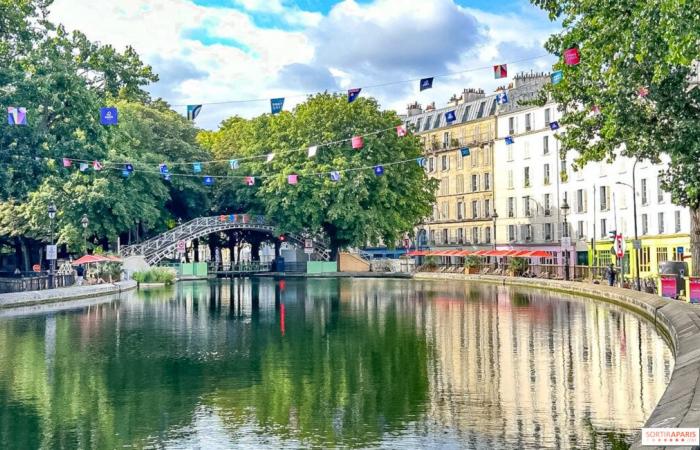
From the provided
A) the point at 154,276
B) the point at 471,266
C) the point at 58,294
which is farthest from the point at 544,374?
the point at 471,266

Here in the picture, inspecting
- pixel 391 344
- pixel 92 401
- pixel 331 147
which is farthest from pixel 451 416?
pixel 331 147

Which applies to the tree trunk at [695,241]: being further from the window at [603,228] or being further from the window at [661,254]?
the window at [603,228]

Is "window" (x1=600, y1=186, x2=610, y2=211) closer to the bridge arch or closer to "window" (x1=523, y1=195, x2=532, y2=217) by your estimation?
"window" (x1=523, y1=195, x2=532, y2=217)

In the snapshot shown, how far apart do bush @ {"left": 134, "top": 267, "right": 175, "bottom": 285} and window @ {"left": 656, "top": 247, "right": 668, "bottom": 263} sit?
37604 millimetres

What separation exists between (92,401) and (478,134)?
81256 mm

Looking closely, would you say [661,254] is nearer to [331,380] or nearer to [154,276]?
[154,276]

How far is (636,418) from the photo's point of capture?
14758mm

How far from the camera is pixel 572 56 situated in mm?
30016

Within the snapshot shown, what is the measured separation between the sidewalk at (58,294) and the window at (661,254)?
1511 inches

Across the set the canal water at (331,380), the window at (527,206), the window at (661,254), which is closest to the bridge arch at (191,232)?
the window at (527,206)

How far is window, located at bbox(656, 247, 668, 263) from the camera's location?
63.9 metres

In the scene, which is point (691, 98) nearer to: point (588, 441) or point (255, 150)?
point (588, 441)

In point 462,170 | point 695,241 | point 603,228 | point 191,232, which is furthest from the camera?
point 462,170

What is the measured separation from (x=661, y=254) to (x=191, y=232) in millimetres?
40438
